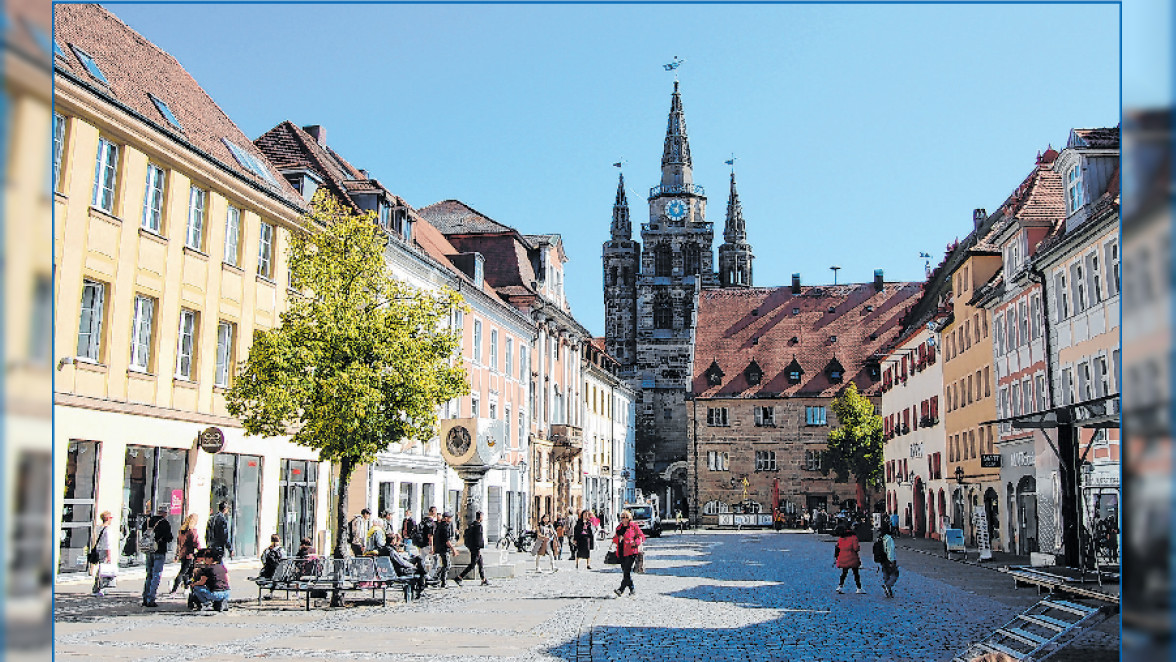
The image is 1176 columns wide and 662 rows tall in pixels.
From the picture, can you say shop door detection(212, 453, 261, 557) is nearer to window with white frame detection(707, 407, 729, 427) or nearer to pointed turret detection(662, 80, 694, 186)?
window with white frame detection(707, 407, 729, 427)

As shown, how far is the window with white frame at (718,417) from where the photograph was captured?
7938 centimetres

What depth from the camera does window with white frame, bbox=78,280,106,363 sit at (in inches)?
741

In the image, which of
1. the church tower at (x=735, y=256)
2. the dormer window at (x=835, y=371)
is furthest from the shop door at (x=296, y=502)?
the church tower at (x=735, y=256)

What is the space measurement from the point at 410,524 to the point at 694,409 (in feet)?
186

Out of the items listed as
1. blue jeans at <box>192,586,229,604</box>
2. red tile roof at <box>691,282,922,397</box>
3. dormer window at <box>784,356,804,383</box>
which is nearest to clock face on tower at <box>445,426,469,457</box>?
blue jeans at <box>192,586,229,604</box>

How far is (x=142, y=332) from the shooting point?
20.6 metres

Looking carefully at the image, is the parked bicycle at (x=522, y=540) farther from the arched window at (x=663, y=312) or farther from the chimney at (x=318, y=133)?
the arched window at (x=663, y=312)

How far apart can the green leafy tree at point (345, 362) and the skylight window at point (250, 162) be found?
21.8ft

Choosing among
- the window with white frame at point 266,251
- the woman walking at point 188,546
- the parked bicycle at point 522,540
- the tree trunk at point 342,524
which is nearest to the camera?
the woman walking at point 188,546

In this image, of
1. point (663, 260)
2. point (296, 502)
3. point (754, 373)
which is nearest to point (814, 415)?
point (754, 373)

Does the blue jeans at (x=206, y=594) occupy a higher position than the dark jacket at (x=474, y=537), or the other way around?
the dark jacket at (x=474, y=537)

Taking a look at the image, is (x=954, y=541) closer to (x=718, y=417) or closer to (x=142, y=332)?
(x=142, y=332)

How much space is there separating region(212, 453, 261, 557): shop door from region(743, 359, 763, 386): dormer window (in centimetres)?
5947

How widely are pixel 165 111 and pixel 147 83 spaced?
1.17 meters
